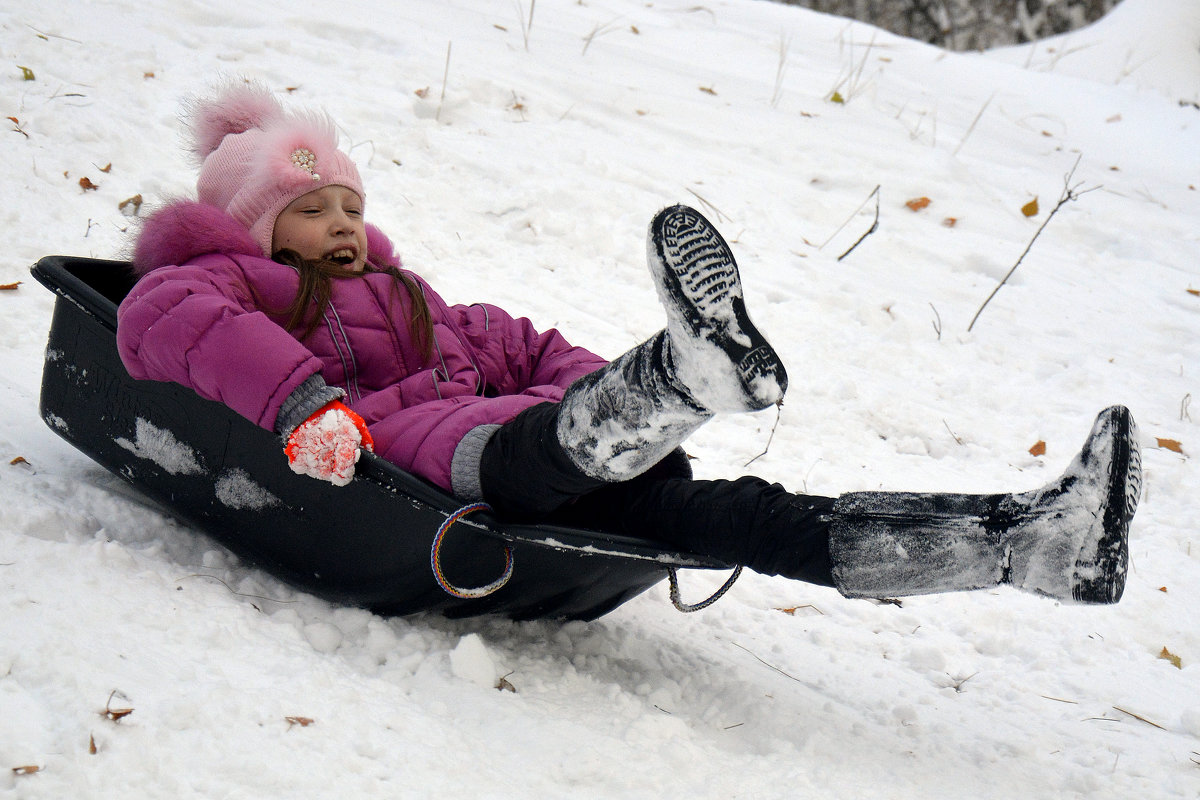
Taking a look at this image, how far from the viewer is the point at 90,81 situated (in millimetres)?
3891

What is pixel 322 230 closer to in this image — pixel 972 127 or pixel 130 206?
pixel 130 206

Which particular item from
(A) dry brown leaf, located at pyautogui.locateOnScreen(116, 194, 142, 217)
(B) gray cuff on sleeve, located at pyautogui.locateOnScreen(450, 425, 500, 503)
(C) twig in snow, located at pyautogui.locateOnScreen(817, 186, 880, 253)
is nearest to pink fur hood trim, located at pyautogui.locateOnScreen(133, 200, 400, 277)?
(B) gray cuff on sleeve, located at pyautogui.locateOnScreen(450, 425, 500, 503)

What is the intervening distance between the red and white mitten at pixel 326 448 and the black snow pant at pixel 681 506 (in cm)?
24

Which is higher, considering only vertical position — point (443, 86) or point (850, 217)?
point (443, 86)

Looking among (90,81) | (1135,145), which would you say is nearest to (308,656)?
(90,81)

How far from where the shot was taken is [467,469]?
1.73m

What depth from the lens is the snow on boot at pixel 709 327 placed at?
1432 millimetres

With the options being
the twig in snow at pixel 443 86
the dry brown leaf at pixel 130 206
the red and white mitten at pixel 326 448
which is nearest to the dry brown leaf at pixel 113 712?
the red and white mitten at pixel 326 448

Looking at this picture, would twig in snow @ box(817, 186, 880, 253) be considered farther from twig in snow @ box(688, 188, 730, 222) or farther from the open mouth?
the open mouth

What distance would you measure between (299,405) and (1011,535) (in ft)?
3.96

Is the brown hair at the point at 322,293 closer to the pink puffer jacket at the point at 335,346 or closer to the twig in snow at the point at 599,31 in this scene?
the pink puffer jacket at the point at 335,346

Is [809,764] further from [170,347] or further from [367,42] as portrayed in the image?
[367,42]

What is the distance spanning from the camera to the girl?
4.92 feet

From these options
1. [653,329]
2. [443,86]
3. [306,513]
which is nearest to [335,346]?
[306,513]
